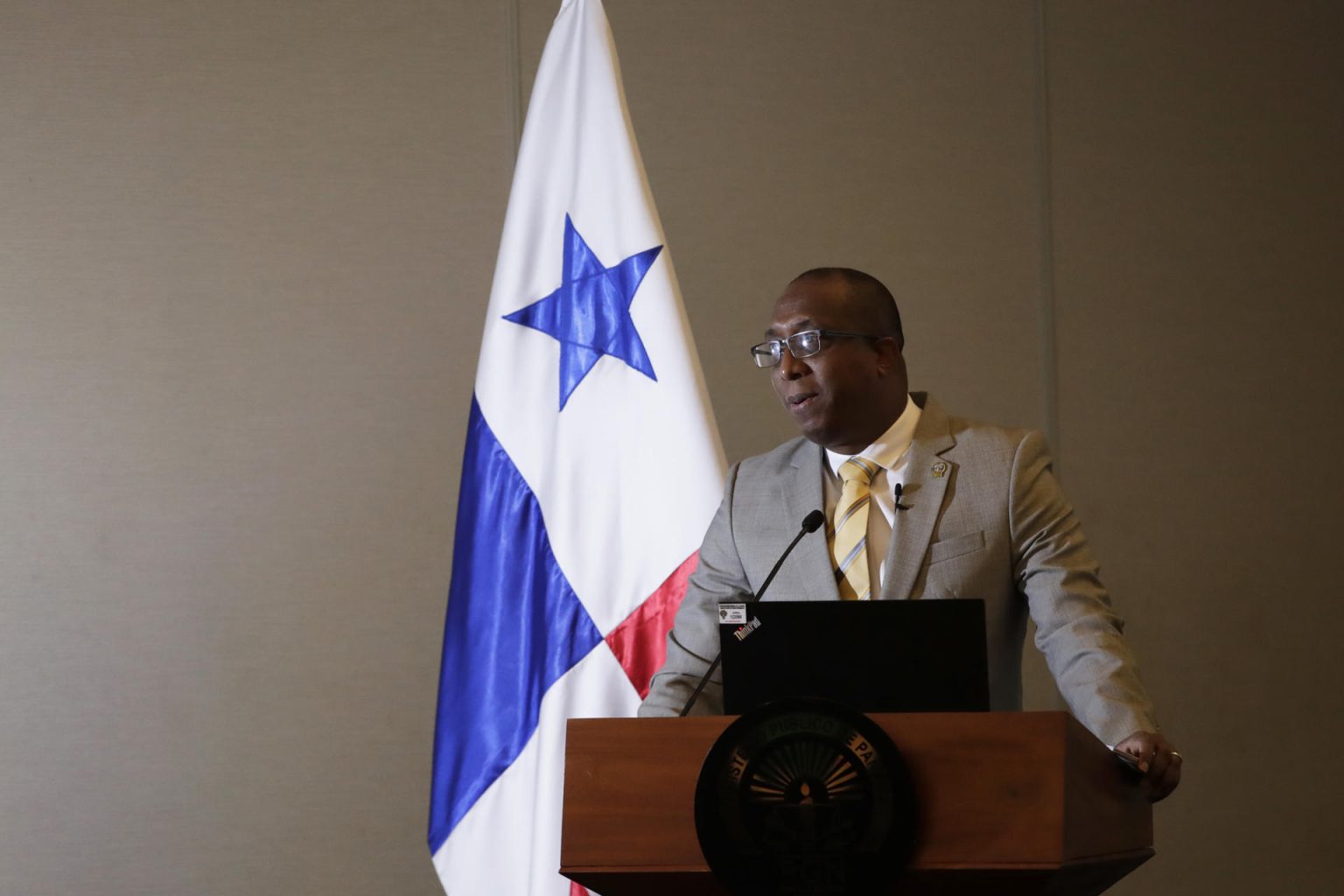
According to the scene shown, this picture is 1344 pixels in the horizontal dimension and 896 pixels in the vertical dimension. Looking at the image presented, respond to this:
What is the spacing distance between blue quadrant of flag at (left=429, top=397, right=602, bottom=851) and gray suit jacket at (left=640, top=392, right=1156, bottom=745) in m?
0.54

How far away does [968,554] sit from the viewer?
2.12 metres

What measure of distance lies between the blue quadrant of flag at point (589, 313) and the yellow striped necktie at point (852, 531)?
2.40 feet

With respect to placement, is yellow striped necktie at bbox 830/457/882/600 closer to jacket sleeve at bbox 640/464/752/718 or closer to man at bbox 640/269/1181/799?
man at bbox 640/269/1181/799

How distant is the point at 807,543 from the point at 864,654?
0.53 m

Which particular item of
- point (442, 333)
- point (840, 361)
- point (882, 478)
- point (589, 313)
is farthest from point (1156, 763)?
point (442, 333)

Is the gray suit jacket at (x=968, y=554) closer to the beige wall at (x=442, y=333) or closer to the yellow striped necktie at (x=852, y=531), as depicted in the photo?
the yellow striped necktie at (x=852, y=531)

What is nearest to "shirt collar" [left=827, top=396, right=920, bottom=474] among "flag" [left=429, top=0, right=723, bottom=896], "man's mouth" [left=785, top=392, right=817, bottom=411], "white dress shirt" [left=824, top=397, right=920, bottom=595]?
"white dress shirt" [left=824, top=397, right=920, bottom=595]

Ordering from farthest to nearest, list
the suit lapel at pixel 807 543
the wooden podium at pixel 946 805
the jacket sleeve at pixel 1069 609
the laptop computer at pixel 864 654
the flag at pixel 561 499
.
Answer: the flag at pixel 561 499 < the suit lapel at pixel 807 543 < the jacket sleeve at pixel 1069 609 < the laptop computer at pixel 864 654 < the wooden podium at pixel 946 805

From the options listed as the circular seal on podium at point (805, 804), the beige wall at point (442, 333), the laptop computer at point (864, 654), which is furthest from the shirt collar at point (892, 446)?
the beige wall at point (442, 333)

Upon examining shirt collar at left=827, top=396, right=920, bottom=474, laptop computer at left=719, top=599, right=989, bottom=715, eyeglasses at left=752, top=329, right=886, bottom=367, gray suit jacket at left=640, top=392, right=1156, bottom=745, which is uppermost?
eyeglasses at left=752, top=329, right=886, bottom=367

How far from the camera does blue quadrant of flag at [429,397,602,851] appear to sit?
2.79 metres

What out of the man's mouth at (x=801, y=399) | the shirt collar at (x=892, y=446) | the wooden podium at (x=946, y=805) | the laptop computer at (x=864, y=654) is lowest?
the wooden podium at (x=946, y=805)

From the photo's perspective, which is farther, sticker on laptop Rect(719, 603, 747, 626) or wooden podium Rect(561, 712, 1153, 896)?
sticker on laptop Rect(719, 603, 747, 626)

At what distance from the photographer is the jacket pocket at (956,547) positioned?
2119mm
